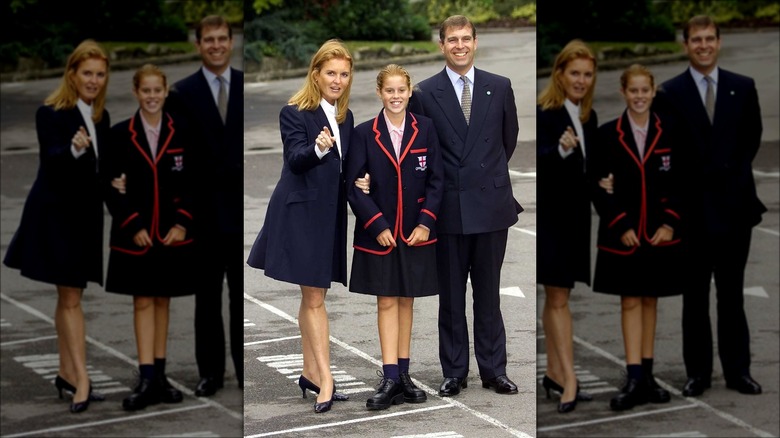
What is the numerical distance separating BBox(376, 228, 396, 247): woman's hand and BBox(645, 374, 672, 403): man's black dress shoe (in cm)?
111

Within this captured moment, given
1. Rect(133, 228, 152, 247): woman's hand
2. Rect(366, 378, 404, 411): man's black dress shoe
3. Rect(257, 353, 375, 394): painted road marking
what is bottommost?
Rect(366, 378, 404, 411): man's black dress shoe

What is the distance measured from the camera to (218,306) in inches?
146

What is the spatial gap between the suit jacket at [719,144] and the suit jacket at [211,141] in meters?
1.28

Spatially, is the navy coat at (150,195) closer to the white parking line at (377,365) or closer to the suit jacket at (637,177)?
the white parking line at (377,365)

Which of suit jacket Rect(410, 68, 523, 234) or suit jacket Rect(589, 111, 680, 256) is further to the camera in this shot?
suit jacket Rect(589, 111, 680, 256)

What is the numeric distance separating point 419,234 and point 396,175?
171mm

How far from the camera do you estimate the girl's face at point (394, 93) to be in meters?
3.19

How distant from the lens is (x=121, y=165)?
11.7ft

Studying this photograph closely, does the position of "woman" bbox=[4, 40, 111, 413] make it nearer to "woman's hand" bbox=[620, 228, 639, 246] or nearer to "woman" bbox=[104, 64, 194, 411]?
"woman" bbox=[104, 64, 194, 411]

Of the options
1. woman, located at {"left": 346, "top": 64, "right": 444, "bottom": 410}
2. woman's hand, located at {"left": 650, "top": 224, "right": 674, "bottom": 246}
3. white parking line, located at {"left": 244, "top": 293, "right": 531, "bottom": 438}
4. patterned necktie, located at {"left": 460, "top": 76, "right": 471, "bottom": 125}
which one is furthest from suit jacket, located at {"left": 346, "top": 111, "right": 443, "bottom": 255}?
woman's hand, located at {"left": 650, "top": 224, "right": 674, "bottom": 246}

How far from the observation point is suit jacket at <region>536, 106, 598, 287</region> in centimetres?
358

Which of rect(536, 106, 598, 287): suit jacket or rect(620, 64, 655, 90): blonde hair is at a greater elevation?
rect(620, 64, 655, 90): blonde hair

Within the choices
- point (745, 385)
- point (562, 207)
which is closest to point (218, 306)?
point (562, 207)

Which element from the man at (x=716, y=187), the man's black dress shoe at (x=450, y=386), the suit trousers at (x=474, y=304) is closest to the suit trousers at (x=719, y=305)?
the man at (x=716, y=187)
